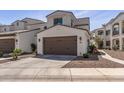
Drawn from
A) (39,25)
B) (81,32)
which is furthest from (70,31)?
(39,25)

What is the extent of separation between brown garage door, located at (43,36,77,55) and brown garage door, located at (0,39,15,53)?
655 centimetres

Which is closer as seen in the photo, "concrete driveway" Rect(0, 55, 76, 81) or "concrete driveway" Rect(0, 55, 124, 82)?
"concrete driveway" Rect(0, 55, 124, 82)

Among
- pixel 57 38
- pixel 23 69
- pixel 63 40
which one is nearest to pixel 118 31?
pixel 63 40

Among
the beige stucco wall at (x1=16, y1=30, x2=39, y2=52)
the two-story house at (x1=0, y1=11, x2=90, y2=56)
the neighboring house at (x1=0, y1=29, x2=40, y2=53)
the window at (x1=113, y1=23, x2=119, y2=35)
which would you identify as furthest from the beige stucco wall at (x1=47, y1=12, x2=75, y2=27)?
the window at (x1=113, y1=23, x2=119, y2=35)

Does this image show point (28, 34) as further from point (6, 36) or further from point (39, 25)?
point (39, 25)

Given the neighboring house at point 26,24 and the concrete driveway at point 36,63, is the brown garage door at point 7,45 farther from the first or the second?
the concrete driveway at point 36,63

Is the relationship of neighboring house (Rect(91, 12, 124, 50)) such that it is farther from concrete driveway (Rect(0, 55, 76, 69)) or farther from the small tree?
concrete driveway (Rect(0, 55, 76, 69))

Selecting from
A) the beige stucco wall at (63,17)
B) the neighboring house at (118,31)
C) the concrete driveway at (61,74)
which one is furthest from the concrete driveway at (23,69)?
the neighboring house at (118,31)

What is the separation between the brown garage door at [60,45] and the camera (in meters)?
19.0

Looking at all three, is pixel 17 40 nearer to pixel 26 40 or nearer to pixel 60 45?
pixel 26 40

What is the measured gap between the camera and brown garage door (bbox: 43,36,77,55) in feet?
62.2

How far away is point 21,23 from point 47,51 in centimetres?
1461

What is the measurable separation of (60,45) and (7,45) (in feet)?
32.0
